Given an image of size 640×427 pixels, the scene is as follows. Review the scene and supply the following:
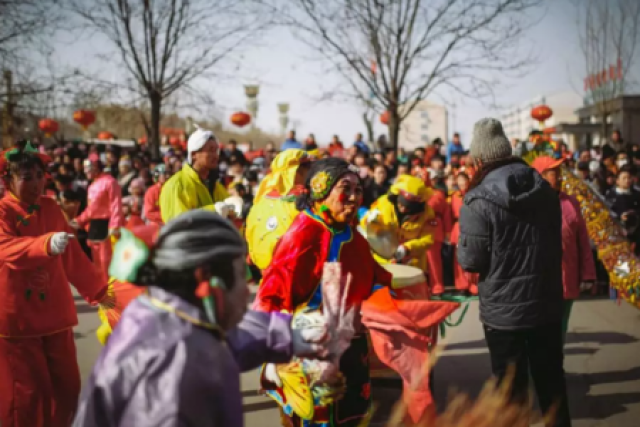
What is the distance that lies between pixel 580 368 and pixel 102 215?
6.86 metres

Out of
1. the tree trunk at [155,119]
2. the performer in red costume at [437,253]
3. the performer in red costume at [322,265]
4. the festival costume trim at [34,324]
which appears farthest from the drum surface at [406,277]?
the tree trunk at [155,119]

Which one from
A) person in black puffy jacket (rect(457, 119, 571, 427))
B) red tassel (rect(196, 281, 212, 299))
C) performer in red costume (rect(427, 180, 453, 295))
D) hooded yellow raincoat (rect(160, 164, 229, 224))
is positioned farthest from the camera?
performer in red costume (rect(427, 180, 453, 295))

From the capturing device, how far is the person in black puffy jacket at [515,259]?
3.53 metres

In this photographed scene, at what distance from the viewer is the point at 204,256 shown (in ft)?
5.71

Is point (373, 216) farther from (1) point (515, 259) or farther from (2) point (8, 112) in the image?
(2) point (8, 112)

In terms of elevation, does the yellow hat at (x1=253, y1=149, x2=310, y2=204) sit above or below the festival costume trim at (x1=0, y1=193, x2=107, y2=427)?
above

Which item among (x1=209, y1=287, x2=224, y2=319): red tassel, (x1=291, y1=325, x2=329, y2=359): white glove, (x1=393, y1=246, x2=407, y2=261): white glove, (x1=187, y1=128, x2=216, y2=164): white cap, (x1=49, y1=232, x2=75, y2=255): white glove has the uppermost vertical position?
(x1=187, y1=128, x2=216, y2=164): white cap

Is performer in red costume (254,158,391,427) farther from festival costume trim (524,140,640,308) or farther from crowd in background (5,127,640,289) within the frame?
festival costume trim (524,140,640,308)

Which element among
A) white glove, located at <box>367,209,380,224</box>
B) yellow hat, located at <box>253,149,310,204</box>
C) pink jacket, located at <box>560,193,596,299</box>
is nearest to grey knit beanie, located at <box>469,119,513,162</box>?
pink jacket, located at <box>560,193,596,299</box>

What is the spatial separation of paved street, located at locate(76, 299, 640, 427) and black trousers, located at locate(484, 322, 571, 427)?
4.31ft

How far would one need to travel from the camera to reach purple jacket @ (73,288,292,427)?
62.9 inches

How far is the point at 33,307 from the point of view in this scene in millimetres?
3898

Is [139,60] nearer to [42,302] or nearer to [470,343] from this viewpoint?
[470,343]

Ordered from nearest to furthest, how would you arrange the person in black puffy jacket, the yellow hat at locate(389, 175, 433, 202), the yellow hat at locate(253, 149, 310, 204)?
the person in black puffy jacket
the yellow hat at locate(253, 149, 310, 204)
the yellow hat at locate(389, 175, 433, 202)
